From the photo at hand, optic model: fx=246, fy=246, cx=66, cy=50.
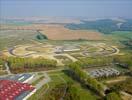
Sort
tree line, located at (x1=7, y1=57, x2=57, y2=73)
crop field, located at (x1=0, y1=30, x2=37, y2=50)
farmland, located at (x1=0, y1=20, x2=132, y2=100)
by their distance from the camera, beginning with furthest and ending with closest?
1. crop field, located at (x1=0, y1=30, x2=37, y2=50)
2. tree line, located at (x1=7, y1=57, x2=57, y2=73)
3. farmland, located at (x1=0, y1=20, x2=132, y2=100)

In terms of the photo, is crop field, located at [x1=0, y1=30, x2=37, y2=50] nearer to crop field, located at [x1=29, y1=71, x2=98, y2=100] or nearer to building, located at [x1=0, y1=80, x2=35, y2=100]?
crop field, located at [x1=29, y1=71, x2=98, y2=100]

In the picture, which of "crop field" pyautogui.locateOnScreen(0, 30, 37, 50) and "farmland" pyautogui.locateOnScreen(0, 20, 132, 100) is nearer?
"farmland" pyautogui.locateOnScreen(0, 20, 132, 100)

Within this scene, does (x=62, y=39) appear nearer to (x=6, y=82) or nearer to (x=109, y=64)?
(x=109, y=64)

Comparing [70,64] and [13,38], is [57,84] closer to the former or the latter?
[70,64]

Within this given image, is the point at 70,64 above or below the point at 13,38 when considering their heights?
above

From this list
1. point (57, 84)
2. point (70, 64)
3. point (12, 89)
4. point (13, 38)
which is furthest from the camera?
point (13, 38)

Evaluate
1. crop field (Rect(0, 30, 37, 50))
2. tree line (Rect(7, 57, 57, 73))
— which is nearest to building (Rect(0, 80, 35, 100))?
tree line (Rect(7, 57, 57, 73))

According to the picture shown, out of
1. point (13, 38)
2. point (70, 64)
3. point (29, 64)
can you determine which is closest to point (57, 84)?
point (70, 64)

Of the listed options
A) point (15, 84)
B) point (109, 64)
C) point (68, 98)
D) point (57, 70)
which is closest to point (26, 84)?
point (15, 84)
